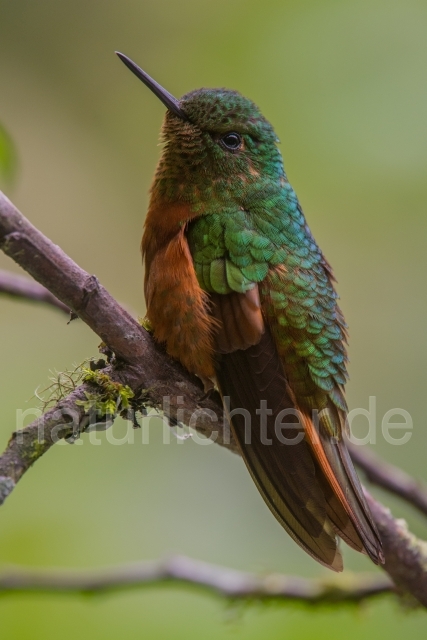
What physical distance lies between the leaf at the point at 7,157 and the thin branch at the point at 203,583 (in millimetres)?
1645

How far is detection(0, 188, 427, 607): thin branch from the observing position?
177cm

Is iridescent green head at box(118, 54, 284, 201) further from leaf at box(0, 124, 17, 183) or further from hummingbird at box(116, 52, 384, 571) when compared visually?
leaf at box(0, 124, 17, 183)

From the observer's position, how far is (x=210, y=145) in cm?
292

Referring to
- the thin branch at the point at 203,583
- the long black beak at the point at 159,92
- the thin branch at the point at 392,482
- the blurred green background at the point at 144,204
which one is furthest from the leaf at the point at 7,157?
the blurred green background at the point at 144,204

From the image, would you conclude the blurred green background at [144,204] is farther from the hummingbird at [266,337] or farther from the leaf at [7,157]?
the leaf at [7,157]

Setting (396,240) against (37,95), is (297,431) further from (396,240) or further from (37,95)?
(37,95)

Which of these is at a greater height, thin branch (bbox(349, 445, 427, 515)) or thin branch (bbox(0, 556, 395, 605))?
thin branch (bbox(349, 445, 427, 515))

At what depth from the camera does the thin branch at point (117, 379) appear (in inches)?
69.8

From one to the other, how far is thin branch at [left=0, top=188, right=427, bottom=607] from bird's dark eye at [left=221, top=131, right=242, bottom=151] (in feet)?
3.26

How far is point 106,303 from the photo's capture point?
2.07 m

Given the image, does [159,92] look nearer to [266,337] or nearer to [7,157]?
[7,157]

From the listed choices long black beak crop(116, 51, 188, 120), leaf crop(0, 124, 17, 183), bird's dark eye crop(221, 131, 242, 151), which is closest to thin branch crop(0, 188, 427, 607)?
leaf crop(0, 124, 17, 183)

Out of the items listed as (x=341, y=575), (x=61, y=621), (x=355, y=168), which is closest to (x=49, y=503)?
(x=61, y=621)

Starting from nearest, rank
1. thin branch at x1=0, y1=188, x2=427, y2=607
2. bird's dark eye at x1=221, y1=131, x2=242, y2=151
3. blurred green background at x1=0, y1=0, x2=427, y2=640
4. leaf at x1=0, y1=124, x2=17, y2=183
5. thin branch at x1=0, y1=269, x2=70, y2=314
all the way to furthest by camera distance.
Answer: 1. thin branch at x1=0, y1=188, x2=427, y2=607
2. leaf at x1=0, y1=124, x2=17, y2=183
3. thin branch at x1=0, y1=269, x2=70, y2=314
4. bird's dark eye at x1=221, y1=131, x2=242, y2=151
5. blurred green background at x1=0, y1=0, x2=427, y2=640
